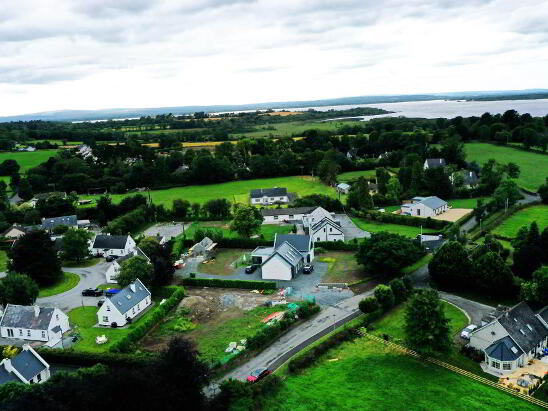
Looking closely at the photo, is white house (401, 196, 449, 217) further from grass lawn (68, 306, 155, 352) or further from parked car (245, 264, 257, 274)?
grass lawn (68, 306, 155, 352)

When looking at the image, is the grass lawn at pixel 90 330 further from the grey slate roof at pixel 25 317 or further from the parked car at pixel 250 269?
the parked car at pixel 250 269

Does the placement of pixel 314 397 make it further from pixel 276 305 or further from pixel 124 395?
pixel 276 305

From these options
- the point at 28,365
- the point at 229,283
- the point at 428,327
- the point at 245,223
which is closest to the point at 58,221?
the point at 245,223

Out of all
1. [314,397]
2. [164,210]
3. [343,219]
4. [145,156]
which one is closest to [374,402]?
[314,397]

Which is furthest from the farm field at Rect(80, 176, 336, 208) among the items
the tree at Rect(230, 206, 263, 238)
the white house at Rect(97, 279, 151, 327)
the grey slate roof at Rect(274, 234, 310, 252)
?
the white house at Rect(97, 279, 151, 327)

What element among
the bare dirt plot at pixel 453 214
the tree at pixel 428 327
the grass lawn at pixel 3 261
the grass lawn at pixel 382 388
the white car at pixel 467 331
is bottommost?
the grass lawn at pixel 3 261

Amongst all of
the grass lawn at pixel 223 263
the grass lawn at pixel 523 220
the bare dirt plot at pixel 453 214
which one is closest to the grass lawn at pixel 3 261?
the grass lawn at pixel 223 263
